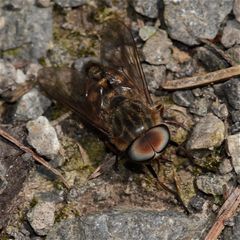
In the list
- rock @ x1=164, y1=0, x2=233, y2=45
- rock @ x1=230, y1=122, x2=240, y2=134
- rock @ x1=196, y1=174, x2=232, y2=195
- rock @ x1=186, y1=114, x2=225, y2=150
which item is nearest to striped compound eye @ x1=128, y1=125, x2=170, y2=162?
rock @ x1=186, y1=114, x2=225, y2=150

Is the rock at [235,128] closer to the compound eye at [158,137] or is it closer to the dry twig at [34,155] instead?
the compound eye at [158,137]

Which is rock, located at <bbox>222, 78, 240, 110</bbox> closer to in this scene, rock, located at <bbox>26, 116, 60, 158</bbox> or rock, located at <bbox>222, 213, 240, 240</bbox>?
rock, located at <bbox>222, 213, 240, 240</bbox>

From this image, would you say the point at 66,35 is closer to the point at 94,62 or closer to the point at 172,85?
the point at 94,62

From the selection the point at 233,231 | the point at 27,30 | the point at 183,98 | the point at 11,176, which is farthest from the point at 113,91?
the point at 233,231

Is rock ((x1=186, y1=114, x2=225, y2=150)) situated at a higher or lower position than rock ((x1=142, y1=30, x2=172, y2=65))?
lower

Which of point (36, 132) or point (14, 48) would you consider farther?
point (14, 48)

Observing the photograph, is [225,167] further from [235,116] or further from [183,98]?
[183,98]

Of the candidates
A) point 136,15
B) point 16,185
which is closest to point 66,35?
point 136,15
